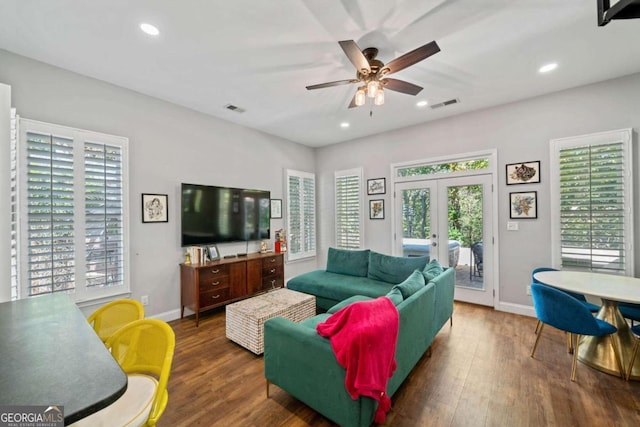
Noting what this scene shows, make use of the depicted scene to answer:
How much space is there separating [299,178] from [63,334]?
4677 mm

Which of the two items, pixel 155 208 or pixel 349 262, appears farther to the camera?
pixel 349 262

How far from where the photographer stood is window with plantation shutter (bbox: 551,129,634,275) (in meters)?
3.01

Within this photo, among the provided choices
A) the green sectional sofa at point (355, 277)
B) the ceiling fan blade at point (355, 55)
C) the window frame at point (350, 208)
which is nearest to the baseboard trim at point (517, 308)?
the green sectional sofa at point (355, 277)

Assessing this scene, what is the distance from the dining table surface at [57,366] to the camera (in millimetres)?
742

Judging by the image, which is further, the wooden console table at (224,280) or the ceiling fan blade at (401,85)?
the wooden console table at (224,280)

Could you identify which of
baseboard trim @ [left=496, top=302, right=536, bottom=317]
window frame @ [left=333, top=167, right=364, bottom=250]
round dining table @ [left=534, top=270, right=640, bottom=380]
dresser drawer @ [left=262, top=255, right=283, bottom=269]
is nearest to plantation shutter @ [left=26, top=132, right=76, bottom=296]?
dresser drawer @ [left=262, top=255, right=283, bottom=269]

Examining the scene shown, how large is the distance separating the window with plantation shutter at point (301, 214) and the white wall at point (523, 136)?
173cm

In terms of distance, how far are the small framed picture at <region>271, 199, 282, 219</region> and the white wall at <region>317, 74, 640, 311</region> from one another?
210 centimetres

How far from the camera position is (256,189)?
474cm

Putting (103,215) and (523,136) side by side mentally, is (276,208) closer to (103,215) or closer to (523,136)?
(103,215)

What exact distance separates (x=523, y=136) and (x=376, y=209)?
8.15 feet

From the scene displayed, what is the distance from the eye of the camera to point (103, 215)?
118 inches

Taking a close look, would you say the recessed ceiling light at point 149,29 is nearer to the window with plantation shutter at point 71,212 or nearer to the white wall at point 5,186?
the white wall at point 5,186

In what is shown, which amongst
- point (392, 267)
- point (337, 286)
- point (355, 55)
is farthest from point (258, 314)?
point (355, 55)
